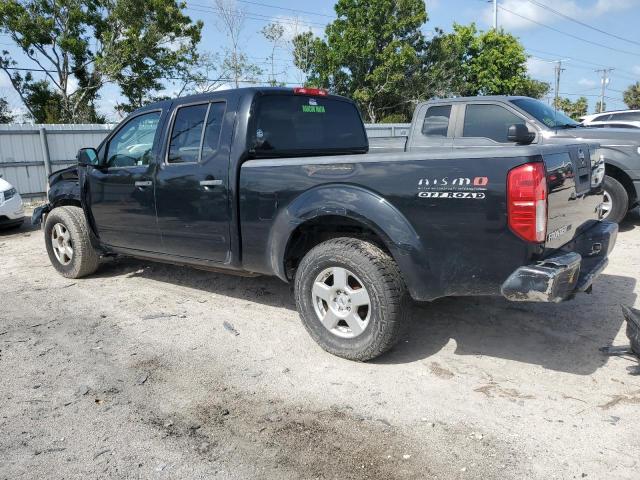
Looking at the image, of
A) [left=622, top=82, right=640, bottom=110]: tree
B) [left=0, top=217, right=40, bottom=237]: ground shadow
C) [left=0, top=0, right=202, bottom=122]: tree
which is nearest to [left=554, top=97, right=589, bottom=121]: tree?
[left=622, top=82, right=640, bottom=110]: tree

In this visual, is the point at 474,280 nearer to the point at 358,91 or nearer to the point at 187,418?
the point at 187,418

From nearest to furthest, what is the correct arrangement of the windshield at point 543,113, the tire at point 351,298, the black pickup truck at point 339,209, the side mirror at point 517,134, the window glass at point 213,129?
the black pickup truck at point 339,209 → the tire at point 351,298 → the window glass at point 213,129 → the side mirror at point 517,134 → the windshield at point 543,113

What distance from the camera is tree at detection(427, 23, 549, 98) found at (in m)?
30.7

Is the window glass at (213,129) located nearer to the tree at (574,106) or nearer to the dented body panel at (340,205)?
the dented body panel at (340,205)

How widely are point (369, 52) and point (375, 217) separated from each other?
25306 mm

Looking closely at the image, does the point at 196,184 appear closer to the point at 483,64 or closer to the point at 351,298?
the point at 351,298

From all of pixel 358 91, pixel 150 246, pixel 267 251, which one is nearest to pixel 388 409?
pixel 267 251

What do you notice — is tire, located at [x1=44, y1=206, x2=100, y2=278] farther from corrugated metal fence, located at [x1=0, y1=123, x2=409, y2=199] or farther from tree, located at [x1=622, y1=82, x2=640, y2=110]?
tree, located at [x1=622, y1=82, x2=640, y2=110]

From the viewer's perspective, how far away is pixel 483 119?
272 inches

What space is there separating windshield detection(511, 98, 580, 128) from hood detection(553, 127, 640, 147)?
0.20 meters

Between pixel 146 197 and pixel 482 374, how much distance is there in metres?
3.21

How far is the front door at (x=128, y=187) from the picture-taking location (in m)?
4.80

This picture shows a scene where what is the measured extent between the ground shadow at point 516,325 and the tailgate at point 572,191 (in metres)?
0.86

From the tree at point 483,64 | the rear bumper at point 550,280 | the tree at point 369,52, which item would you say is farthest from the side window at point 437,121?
the tree at point 483,64
